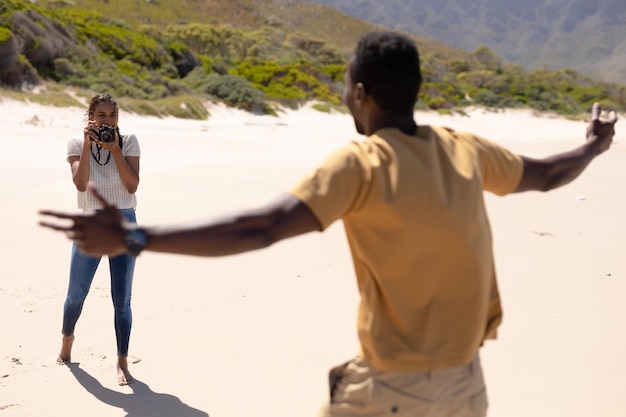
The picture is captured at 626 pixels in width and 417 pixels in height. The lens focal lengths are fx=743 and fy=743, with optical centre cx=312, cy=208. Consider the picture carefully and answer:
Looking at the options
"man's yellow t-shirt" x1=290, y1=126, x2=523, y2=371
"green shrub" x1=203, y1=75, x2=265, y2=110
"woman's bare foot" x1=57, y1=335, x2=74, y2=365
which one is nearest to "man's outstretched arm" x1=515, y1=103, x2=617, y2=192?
"man's yellow t-shirt" x1=290, y1=126, x2=523, y2=371

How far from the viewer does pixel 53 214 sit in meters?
1.81

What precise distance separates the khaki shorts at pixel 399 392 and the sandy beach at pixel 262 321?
2.59 ft

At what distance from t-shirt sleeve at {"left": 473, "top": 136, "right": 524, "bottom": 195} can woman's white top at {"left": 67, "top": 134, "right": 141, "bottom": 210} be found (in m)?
2.40

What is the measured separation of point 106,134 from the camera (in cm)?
403

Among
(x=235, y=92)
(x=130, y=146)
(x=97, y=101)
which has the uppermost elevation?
(x=235, y=92)

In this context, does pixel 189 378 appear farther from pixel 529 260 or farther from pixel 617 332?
pixel 529 260

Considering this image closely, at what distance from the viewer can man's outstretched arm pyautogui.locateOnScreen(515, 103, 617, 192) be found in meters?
2.40

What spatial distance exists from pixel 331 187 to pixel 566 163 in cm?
106

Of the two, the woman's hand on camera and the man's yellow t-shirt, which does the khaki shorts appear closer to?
the man's yellow t-shirt

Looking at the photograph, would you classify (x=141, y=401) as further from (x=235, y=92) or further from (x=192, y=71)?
(x=192, y=71)

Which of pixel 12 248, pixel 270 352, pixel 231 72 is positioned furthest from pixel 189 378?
pixel 231 72

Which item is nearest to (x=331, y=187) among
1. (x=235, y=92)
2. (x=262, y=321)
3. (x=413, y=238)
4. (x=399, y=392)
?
(x=413, y=238)

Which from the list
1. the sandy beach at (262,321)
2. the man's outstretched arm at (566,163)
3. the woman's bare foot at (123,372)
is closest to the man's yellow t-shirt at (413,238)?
the man's outstretched arm at (566,163)

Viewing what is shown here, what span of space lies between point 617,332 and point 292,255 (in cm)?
329
